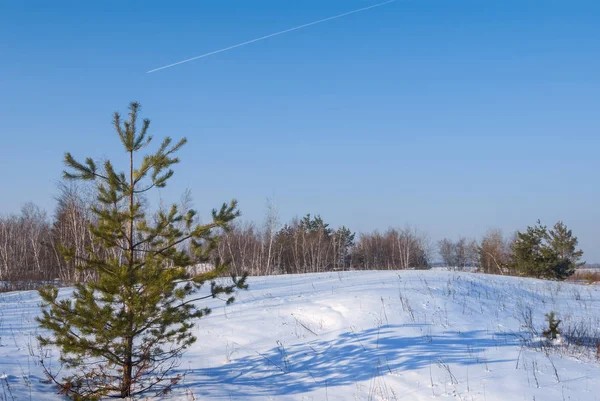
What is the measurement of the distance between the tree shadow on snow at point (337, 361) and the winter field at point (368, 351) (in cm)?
2

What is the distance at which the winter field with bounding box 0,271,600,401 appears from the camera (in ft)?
20.3

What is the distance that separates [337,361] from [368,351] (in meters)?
0.56

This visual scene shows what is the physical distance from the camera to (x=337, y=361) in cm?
728

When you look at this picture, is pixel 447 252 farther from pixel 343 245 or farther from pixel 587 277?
pixel 587 277

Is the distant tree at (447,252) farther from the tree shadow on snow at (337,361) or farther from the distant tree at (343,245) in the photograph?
the tree shadow on snow at (337,361)

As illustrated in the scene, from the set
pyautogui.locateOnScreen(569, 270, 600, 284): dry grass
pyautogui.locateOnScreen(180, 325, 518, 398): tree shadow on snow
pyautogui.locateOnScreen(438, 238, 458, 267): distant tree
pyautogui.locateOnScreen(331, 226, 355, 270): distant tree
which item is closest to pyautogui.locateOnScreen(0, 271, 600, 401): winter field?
pyautogui.locateOnScreen(180, 325, 518, 398): tree shadow on snow

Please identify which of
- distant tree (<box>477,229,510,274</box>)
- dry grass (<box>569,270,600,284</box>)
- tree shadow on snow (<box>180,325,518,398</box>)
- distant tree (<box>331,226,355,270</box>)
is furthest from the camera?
distant tree (<box>331,226,355,270</box>)

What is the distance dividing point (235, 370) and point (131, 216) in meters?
3.07

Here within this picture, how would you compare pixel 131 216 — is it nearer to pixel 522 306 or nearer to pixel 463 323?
pixel 463 323

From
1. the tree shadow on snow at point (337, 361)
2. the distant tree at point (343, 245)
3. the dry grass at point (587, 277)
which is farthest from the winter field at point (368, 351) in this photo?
the distant tree at point (343, 245)

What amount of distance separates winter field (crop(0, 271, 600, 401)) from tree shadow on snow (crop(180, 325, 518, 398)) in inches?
0.6

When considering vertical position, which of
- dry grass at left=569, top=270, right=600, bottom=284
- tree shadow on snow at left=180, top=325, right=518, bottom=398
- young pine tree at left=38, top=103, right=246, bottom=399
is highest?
young pine tree at left=38, top=103, right=246, bottom=399

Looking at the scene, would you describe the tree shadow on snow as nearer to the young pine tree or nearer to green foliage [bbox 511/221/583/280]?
the young pine tree

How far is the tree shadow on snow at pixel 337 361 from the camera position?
6.62 m
